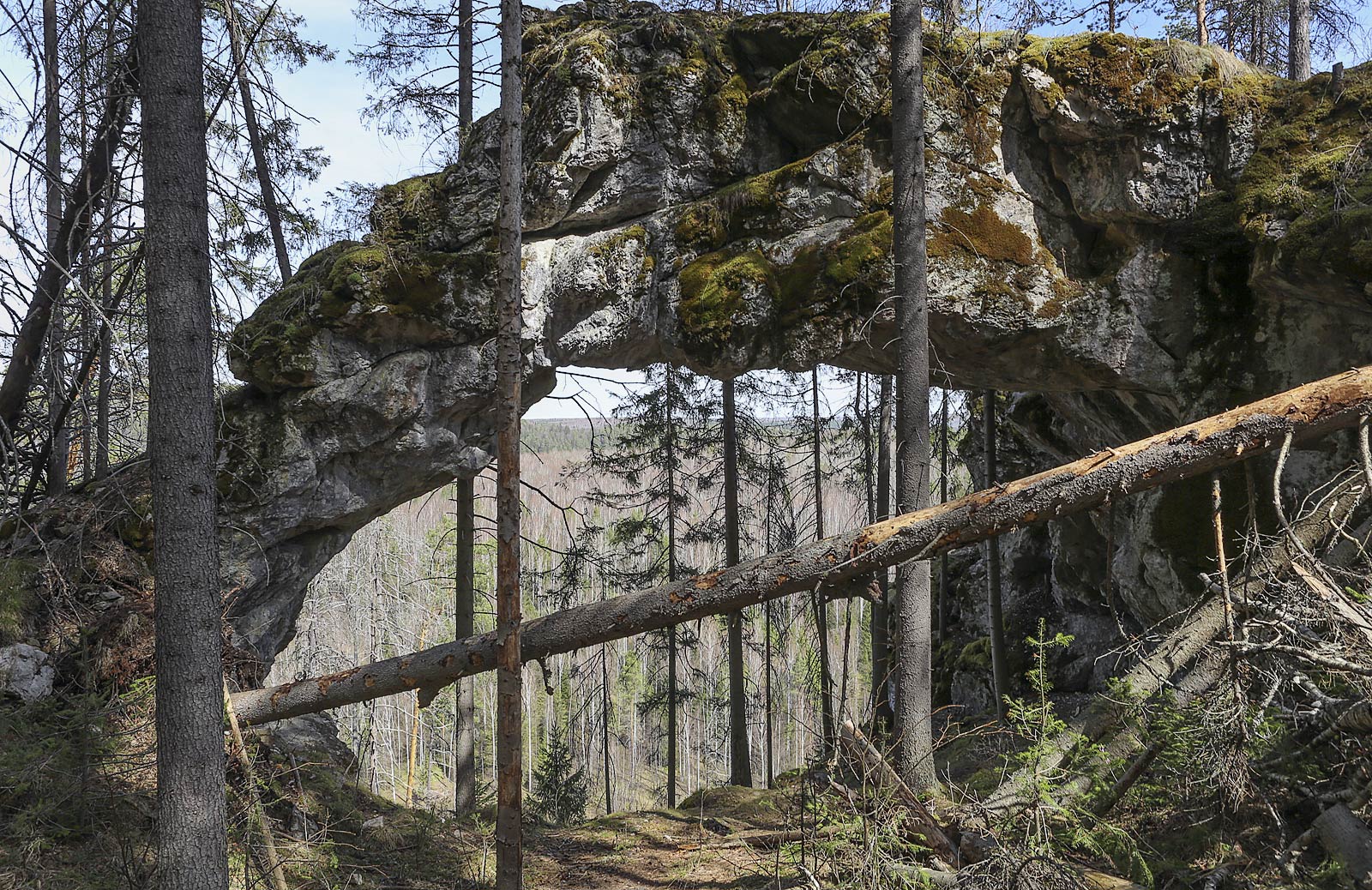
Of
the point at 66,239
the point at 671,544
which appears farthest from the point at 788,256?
the point at 671,544

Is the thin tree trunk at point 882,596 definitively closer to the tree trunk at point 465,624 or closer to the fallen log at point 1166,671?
the fallen log at point 1166,671

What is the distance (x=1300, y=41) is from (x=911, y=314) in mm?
11389

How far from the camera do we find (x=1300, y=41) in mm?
12891

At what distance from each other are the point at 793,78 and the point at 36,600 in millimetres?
8994

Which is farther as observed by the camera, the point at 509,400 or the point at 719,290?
the point at 719,290

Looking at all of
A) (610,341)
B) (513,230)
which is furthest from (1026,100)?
(513,230)

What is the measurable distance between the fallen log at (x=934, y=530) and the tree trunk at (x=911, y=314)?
4.98ft

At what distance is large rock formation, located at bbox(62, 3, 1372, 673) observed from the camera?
7898 millimetres

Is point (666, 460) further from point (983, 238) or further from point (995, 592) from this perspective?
point (983, 238)

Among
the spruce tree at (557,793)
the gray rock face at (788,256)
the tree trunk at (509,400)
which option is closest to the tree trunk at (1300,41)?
the gray rock face at (788,256)

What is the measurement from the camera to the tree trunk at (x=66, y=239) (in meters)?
4.97

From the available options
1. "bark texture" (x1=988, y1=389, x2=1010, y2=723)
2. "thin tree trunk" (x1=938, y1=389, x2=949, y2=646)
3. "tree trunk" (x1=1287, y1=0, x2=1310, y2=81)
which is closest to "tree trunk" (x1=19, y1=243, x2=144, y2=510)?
"bark texture" (x1=988, y1=389, x2=1010, y2=723)

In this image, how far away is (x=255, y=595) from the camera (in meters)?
8.73

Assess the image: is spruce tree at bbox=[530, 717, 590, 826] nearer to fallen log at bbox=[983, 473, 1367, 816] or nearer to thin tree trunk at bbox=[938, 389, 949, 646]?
thin tree trunk at bbox=[938, 389, 949, 646]
